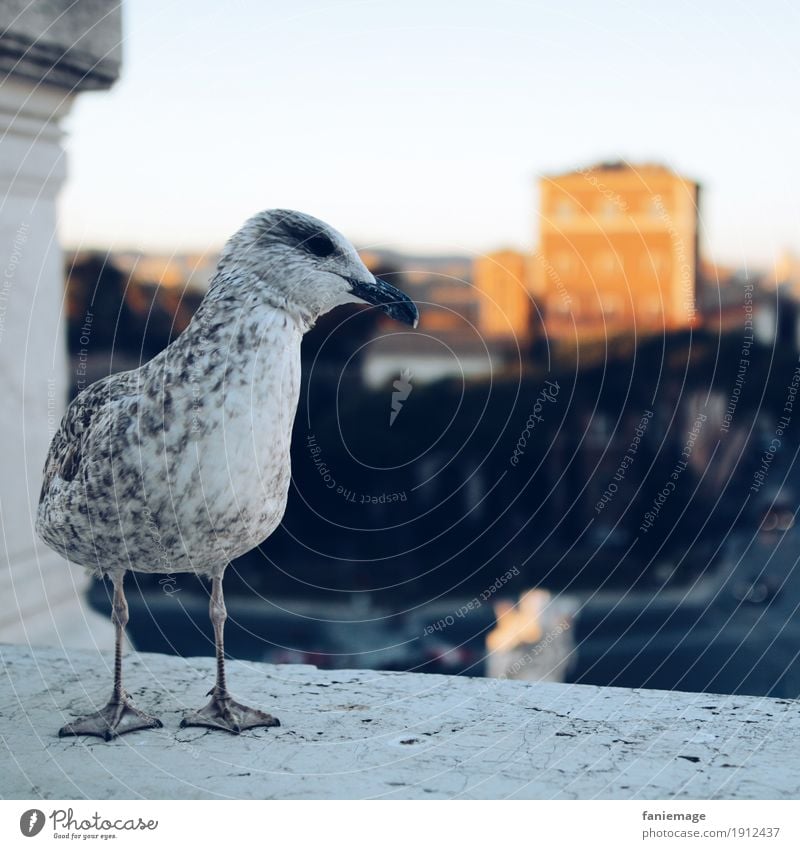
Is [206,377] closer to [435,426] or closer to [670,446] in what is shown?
[435,426]

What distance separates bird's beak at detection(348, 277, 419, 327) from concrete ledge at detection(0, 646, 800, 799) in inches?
38.9

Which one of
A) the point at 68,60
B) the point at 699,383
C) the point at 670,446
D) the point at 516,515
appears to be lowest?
the point at 516,515

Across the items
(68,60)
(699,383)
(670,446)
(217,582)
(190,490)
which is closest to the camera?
(190,490)

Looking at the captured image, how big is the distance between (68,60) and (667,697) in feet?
8.64

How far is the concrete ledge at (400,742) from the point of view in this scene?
7.71ft

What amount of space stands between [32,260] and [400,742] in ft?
6.56

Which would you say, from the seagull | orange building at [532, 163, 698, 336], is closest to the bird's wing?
the seagull

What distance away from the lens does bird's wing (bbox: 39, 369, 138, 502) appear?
262cm

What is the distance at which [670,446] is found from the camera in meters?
23.2

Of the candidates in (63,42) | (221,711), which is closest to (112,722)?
(221,711)

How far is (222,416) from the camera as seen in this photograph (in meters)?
2.43

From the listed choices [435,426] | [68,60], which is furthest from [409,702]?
[435,426]

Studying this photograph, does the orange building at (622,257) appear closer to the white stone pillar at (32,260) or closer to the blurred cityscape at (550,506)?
the blurred cityscape at (550,506)

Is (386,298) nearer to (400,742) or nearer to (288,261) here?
(288,261)
